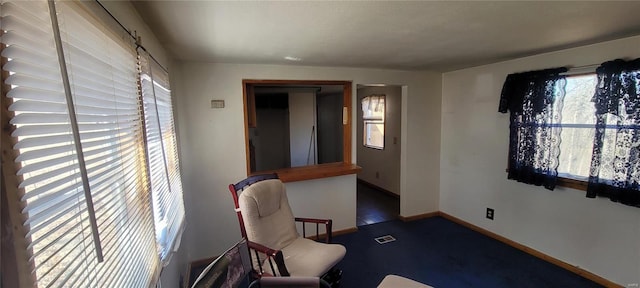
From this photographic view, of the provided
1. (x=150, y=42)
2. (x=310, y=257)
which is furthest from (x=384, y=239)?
(x=150, y=42)

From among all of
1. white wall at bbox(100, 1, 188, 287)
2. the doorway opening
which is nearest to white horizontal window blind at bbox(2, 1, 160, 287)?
white wall at bbox(100, 1, 188, 287)

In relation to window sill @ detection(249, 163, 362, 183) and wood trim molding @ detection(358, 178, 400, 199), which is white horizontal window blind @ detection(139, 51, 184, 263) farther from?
wood trim molding @ detection(358, 178, 400, 199)

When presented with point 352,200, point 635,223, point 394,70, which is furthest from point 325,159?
point 635,223

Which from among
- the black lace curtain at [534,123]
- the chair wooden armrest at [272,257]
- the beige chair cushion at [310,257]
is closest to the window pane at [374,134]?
the black lace curtain at [534,123]

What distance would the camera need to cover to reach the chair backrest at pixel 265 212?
216cm

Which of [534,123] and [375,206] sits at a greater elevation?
[534,123]

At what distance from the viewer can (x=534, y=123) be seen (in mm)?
2744

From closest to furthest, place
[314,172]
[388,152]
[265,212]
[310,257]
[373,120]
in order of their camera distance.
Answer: [310,257], [265,212], [314,172], [388,152], [373,120]

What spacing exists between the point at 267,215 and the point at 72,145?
1773 mm

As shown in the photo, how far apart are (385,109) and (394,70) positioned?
1544mm

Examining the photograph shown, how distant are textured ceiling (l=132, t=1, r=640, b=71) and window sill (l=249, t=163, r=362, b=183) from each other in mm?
1292

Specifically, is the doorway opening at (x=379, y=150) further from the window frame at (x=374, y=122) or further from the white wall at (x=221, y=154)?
the white wall at (x=221, y=154)

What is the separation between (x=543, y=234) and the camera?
2.82 metres

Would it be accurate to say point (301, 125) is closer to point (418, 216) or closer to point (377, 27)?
point (418, 216)
